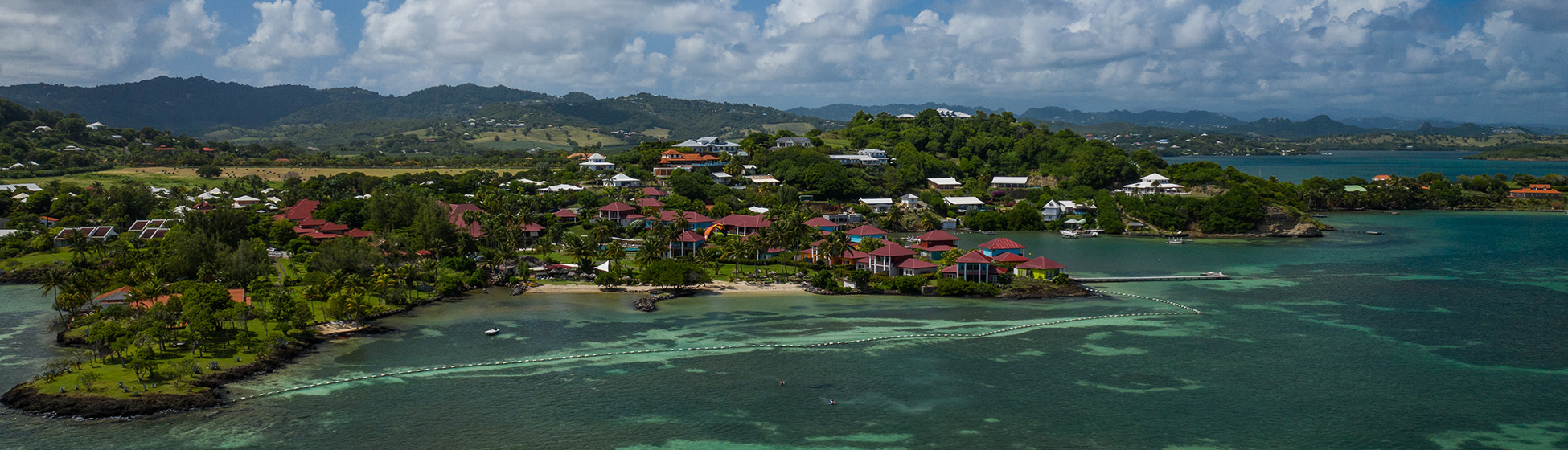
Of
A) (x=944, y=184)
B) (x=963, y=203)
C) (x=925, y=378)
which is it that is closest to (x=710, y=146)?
(x=944, y=184)

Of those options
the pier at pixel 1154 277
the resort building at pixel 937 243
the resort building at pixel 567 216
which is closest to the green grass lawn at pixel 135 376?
the resort building at pixel 937 243

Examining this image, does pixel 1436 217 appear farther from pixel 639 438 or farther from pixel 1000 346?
pixel 639 438

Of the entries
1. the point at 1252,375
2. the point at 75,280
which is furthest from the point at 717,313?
the point at 75,280

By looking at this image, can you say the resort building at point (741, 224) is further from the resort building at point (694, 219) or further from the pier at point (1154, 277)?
the pier at point (1154, 277)

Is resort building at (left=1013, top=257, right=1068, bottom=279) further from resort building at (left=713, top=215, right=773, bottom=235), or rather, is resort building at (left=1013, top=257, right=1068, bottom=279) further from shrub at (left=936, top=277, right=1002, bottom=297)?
resort building at (left=713, top=215, right=773, bottom=235)

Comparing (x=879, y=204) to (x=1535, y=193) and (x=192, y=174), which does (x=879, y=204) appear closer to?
(x=192, y=174)
